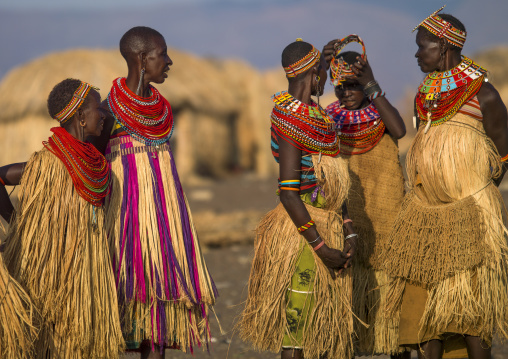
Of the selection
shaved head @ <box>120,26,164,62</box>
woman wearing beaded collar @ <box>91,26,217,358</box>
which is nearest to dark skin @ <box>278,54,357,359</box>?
woman wearing beaded collar @ <box>91,26,217,358</box>

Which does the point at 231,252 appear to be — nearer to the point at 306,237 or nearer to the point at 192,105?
the point at 306,237

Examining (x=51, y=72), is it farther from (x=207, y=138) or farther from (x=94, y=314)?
(x=94, y=314)

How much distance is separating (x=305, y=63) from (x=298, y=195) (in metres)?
0.75

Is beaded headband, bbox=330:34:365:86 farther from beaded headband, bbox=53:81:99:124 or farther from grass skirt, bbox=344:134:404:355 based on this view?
beaded headband, bbox=53:81:99:124

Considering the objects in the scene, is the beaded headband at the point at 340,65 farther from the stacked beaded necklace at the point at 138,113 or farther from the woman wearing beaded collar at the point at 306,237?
the stacked beaded necklace at the point at 138,113

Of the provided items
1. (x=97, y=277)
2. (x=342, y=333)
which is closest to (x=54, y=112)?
(x=97, y=277)

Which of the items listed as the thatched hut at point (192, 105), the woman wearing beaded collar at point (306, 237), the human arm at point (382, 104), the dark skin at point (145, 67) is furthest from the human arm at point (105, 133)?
the thatched hut at point (192, 105)

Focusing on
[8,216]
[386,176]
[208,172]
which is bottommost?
[8,216]

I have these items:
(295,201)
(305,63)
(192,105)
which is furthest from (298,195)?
(192,105)

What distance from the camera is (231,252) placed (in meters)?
10.3

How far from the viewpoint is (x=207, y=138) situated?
2162 centimetres

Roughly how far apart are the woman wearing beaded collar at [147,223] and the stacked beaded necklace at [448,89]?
1656 millimetres

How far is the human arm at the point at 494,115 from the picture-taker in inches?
166

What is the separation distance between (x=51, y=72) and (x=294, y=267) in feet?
53.8
